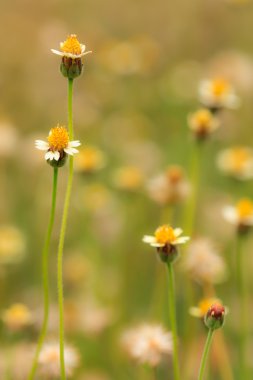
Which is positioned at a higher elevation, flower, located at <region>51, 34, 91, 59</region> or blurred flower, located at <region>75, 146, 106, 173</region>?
blurred flower, located at <region>75, 146, 106, 173</region>

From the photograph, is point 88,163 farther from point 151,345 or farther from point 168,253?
point 168,253

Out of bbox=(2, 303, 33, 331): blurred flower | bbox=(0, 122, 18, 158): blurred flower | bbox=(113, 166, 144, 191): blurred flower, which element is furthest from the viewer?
bbox=(0, 122, 18, 158): blurred flower

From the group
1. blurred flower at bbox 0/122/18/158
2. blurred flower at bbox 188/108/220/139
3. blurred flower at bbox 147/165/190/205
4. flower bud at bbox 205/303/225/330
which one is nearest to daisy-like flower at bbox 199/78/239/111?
blurred flower at bbox 188/108/220/139

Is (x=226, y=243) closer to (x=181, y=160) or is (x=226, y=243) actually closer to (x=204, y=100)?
(x=181, y=160)

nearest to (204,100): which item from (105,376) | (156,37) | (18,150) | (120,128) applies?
(105,376)

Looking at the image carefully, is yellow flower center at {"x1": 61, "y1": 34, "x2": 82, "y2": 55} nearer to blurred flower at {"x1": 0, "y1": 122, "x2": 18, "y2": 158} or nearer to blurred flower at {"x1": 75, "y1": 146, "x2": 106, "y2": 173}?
blurred flower at {"x1": 75, "y1": 146, "x2": 106, "y2": 173}

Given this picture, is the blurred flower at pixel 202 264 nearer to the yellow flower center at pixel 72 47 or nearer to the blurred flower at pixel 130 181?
the blurred flower at pixel 130 181
